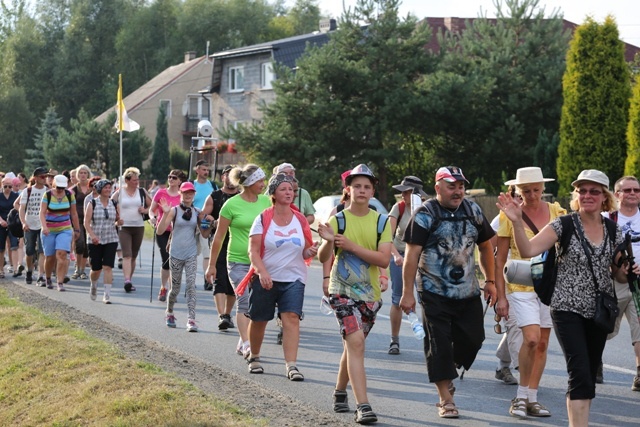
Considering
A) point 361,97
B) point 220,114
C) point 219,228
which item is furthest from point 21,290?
point 220,114

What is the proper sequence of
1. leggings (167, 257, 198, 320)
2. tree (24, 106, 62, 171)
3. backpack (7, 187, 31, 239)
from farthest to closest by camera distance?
1. tree (24, 106, 62, 171)
2. backpack (7, 187, 31, 239)
3. leggings (167, 257, 198, 320)

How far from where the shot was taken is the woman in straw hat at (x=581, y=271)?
7.06m

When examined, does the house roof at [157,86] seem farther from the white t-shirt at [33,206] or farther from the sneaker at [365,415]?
the sneaker at [365,415]

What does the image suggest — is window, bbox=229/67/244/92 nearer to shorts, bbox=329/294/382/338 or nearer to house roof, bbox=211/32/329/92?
house roof, bbox=211/32/329/92

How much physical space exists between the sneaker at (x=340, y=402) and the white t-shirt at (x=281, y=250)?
148cm

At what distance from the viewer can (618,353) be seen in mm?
11742

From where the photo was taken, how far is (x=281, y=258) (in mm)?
9664

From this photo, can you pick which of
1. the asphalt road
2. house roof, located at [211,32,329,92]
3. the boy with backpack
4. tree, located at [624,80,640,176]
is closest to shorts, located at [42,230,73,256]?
the asphalt road

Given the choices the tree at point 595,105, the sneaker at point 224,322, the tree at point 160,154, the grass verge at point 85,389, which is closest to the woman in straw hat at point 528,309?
the grass verge at point 85,389

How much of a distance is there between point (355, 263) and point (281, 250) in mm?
1339

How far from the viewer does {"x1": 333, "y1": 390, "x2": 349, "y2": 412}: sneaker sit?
844 centimetres

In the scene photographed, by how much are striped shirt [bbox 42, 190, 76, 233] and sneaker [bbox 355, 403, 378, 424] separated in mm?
10327

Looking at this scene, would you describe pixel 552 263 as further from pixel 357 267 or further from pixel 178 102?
pixel 178 102

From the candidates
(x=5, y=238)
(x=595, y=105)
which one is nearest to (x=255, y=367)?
(x=5, y=238)
